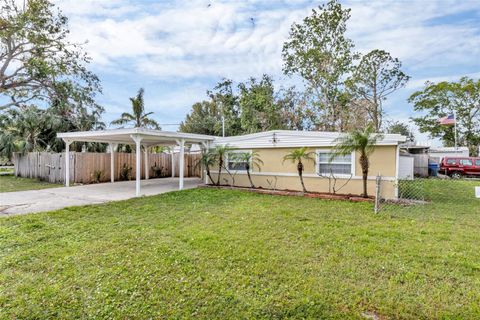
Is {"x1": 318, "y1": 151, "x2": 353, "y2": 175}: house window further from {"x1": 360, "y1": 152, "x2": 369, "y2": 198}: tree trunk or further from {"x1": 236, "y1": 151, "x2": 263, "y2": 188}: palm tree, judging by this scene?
{"x1": 236, "y1": 151, "x2": 263, "y2": 188}: palm tree

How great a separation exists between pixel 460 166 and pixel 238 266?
19.4 m

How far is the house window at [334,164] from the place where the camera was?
9.84 meters

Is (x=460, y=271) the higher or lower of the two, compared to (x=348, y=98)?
lower

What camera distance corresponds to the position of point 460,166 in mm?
17219

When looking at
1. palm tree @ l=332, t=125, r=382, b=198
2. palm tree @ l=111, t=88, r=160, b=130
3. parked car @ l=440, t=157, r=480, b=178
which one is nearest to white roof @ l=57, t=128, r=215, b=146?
palm tree @ l=332, t=125, r=382, b=198

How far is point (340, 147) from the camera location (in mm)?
8992

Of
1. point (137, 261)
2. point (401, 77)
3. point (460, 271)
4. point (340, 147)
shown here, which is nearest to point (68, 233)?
point (137, 261)

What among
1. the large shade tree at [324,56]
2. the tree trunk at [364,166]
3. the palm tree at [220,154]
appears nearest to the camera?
the tree trunk at [364,166]

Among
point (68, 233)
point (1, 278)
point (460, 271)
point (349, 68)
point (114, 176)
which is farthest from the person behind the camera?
point (349, 68)

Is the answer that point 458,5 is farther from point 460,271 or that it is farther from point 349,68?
point 349,68

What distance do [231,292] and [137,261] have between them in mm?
1598

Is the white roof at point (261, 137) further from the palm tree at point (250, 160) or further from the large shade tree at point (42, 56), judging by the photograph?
the large shade tree at point (42, 56)

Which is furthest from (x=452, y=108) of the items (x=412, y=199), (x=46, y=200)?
(x=46, y=200)

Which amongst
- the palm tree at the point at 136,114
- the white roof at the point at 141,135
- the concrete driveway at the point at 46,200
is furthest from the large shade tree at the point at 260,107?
the concrete driveway at the point at 46,200
